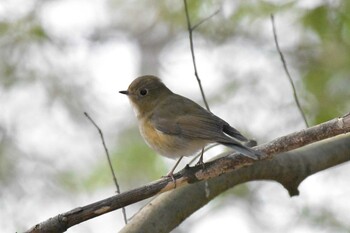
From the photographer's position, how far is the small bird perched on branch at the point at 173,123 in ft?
15.5

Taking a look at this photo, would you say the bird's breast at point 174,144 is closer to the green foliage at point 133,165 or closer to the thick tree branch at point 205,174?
the thick tree branch at point 205,174

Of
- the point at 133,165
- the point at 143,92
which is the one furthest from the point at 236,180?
the point at 133,165

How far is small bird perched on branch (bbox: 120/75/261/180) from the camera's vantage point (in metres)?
4.72

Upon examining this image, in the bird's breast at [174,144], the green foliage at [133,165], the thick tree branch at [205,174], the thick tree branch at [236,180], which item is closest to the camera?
the thick tree branch at [205,174]

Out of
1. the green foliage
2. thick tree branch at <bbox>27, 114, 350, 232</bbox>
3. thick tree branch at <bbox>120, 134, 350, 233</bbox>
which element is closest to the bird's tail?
thick tree branch at <bbox>27, 114, 350, 232</bbox>

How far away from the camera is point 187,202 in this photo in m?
4.35

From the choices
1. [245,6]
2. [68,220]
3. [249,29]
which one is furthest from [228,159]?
[249,29]

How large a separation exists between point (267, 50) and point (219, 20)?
1.36 m

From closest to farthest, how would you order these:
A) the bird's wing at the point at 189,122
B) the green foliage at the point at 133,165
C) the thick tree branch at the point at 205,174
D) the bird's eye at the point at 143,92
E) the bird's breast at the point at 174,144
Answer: the thick tree branch at the point at 205,174, the bird's wing at the point at 189,122, the bird's breast at the point at 174,144, the bird's eye at the point at 143,92, the green foliage at the point at 133,165

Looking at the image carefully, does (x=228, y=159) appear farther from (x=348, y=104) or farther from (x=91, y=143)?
(x=91, y=143)

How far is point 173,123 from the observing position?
4984 millimetres

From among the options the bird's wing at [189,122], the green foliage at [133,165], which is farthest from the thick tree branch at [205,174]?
the green foliage at [133,165]

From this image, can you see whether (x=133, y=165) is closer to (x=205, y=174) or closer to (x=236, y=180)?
(x=236, y=180)

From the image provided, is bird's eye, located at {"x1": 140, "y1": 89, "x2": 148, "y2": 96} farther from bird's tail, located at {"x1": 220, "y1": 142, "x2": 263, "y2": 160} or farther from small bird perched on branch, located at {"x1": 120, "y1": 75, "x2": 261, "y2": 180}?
bird's tail, located at {"x1": 220, "y1": 142, "x2": 263, "y2": 160}
